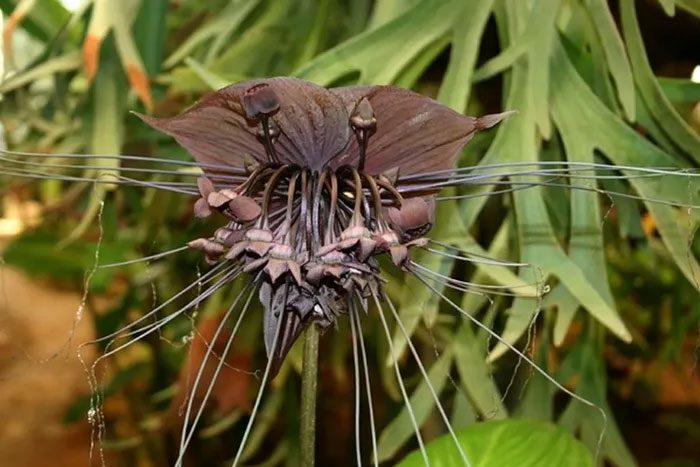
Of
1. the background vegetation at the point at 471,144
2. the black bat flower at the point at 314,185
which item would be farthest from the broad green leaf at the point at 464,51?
the black bat flower at the point at 314,185

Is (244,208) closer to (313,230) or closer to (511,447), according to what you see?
(313,230)

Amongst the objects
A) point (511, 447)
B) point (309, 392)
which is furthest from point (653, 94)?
point (309, 392)

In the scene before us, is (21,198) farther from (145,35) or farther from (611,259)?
(611,259)

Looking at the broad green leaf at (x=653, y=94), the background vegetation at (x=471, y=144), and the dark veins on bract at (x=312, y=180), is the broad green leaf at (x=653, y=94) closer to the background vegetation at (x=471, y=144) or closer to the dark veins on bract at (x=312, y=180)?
the background vegetation at (x=471, y=144)

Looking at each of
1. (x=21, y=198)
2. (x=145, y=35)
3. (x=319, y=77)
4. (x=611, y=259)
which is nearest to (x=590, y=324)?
(x=611, y=259)

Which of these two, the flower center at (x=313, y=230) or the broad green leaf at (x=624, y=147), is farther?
the broad green leaf at (x=624, y=147)
